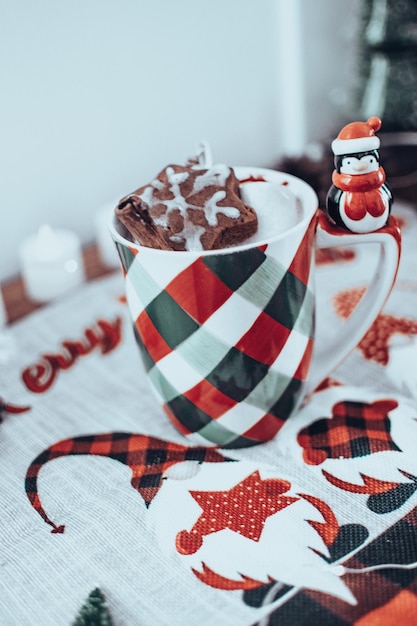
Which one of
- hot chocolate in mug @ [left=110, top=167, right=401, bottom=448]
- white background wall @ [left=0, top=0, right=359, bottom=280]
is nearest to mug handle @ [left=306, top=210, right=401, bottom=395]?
hot chocolate in mug @ [left=110, top=167, right=401, bottom=448]

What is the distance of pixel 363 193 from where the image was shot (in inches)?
15.2

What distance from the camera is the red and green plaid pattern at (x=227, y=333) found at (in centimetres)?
36

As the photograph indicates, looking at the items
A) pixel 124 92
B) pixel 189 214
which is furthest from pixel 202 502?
pixel 124 92

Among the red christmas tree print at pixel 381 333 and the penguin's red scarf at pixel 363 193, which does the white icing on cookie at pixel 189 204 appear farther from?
the red christmas tree print at pixel 381 333

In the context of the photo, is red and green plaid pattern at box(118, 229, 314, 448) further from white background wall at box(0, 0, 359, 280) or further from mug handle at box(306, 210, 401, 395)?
white background wall at box(0, 0, 359, 280)

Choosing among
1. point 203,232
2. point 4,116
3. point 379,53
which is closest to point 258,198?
point 203,232

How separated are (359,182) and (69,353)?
0.30 metres

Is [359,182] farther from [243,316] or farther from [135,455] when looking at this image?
[135,455]

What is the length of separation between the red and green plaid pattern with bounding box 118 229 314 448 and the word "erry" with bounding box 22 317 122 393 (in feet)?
0.47

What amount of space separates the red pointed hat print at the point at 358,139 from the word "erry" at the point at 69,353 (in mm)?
279

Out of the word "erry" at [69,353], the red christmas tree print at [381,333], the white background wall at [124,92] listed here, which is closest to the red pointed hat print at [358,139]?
the red christmas tree print at [381,333]

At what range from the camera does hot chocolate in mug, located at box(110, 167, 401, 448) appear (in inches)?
14.3

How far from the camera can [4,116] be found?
2.06 feet

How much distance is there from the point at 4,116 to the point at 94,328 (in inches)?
9.1
